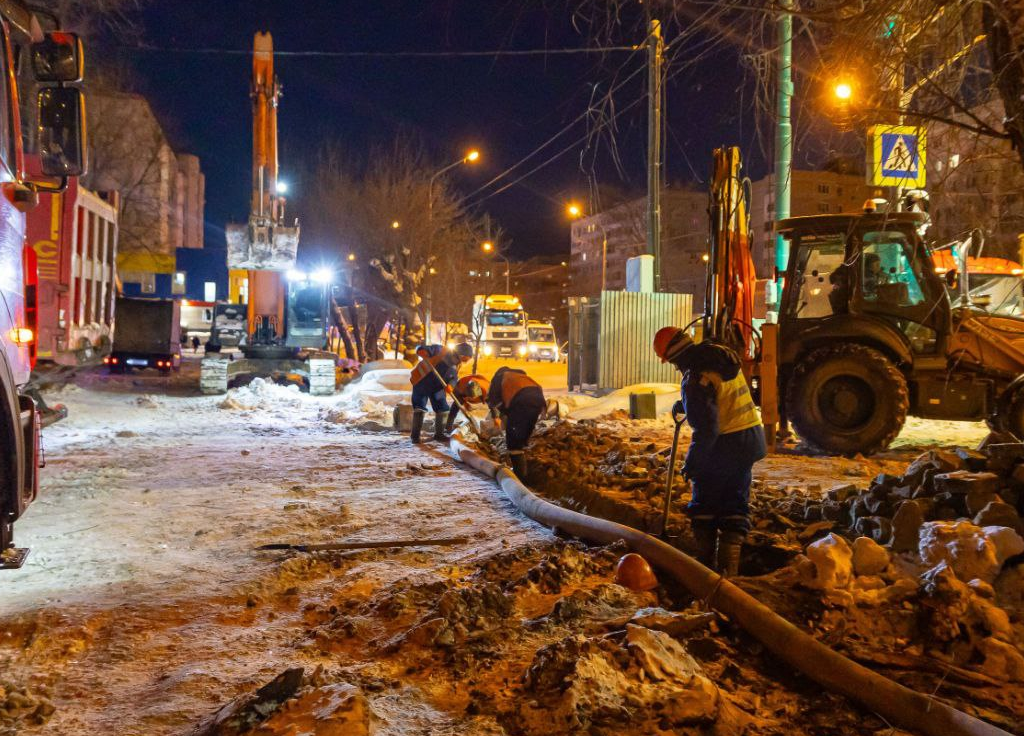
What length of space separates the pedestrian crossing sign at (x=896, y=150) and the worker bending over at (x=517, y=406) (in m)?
4.17

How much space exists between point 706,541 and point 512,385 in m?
4.00

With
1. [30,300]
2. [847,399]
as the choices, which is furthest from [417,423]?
[30,300]

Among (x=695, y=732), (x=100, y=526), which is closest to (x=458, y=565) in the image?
(x=695, y=732)

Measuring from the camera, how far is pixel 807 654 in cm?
372

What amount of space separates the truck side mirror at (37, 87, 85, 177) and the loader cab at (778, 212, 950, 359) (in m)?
7.59

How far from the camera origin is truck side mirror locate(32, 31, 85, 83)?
4668 millimetres

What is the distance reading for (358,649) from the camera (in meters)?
4.20

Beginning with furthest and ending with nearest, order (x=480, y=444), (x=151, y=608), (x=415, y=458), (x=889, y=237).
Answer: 1. (x=480, y=444)
2. (x=415, y=458)
3. (x=889, y=237)
4. (x=151, y=608)

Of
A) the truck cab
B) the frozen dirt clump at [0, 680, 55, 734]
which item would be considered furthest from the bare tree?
the frozen dirt clump at [0, 680, 55, 734]

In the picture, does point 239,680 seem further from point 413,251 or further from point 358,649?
point 413,251

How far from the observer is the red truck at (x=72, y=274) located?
39.6 ft

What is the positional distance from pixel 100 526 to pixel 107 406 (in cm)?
925

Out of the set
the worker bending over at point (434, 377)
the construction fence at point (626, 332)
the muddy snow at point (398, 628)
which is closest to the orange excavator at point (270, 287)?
the construction fence at point (626, 332)

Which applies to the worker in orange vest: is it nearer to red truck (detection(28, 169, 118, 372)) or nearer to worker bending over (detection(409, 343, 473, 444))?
worker bending over (detection(409, 343, 473, 444))
